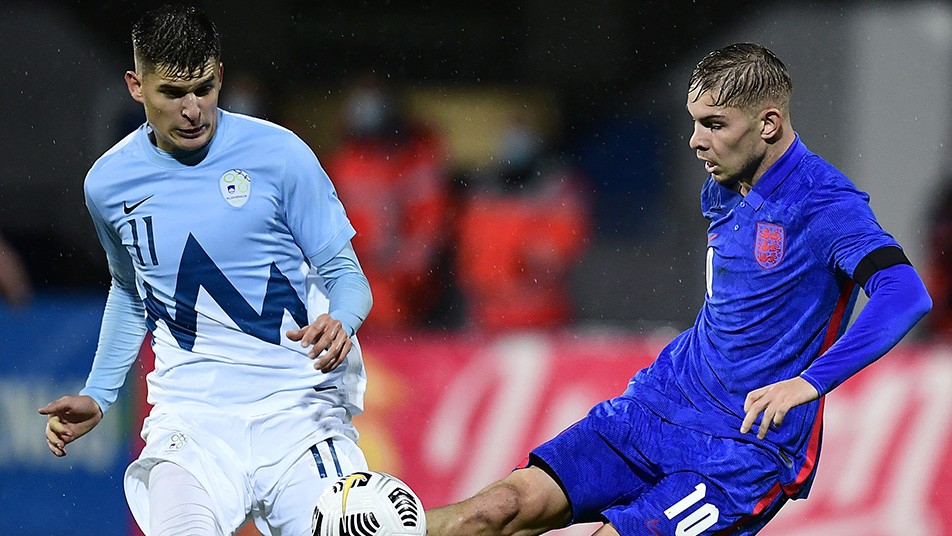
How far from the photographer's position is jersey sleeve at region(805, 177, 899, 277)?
3619 millimetres

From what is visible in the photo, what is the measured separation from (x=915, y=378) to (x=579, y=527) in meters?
1.74

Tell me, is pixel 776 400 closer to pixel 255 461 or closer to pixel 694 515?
pixel 694 515

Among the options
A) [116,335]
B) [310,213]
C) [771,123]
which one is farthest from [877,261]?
[116,335]

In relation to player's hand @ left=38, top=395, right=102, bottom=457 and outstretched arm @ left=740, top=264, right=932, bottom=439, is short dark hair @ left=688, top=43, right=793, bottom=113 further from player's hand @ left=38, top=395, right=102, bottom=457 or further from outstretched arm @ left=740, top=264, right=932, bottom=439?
player's hand @ left=38, top=395, right=102, bottom=457

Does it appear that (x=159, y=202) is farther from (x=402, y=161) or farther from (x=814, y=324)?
(x=402, y=161)

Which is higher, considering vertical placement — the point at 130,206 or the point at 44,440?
the point at 130,206

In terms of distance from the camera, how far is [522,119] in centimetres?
1103

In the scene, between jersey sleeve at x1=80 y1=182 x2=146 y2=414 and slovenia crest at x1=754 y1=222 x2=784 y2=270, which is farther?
jersey sleeve at x1=80 y1=182 x2=146 y2=414

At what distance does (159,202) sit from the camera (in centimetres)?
396

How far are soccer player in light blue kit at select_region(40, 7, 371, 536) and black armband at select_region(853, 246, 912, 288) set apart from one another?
4.28ft

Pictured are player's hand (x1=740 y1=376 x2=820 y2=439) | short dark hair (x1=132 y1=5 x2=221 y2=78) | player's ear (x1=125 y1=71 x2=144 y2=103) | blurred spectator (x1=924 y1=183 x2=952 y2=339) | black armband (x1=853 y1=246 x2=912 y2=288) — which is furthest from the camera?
blurred spectator (x1=924 y1=183 x2=952 y2=339)

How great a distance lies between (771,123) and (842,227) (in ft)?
1.34

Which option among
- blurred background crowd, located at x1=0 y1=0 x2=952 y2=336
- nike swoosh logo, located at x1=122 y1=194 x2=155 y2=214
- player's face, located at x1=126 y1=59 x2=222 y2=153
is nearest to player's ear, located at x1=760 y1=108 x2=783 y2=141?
player's face, located at x1=126 y1=59 x2=222 y2=153

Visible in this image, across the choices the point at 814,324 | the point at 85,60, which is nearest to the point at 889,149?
the point at 85,60
